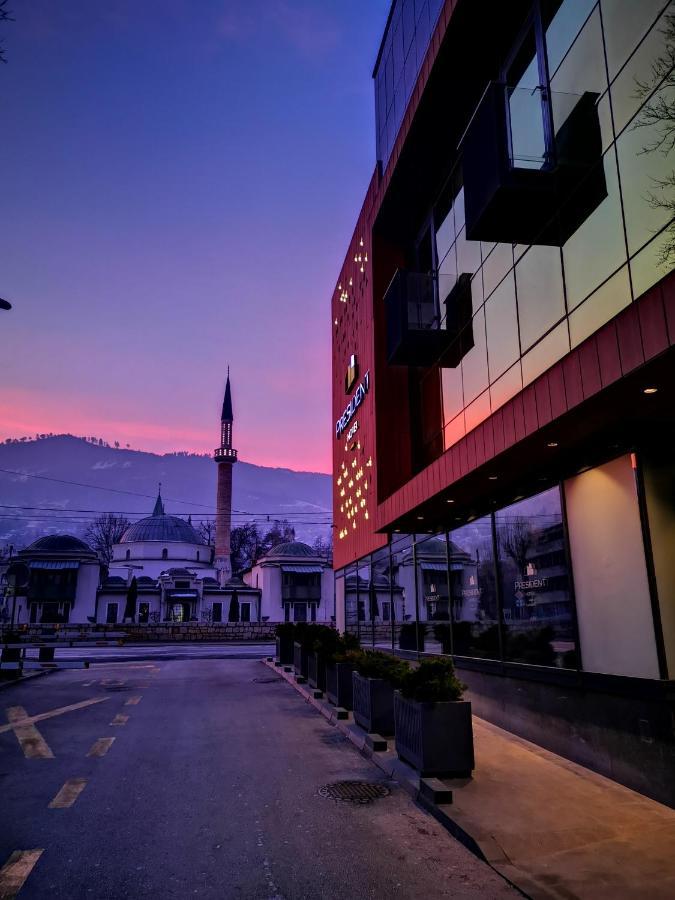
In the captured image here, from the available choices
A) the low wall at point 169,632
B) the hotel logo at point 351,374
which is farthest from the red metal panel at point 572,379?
the low wall at point 169,632

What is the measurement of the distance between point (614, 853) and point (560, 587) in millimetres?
5333

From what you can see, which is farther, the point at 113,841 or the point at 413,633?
the point at 413,633

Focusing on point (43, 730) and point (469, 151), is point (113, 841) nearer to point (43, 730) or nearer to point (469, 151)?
point (43, 730)

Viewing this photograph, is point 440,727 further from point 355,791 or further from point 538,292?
point 538,292

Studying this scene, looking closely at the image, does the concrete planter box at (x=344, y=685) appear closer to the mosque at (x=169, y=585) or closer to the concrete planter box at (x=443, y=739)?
the concrete planter box at (x=443, y=739)

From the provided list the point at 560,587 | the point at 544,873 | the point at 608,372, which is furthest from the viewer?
the point at 560,587

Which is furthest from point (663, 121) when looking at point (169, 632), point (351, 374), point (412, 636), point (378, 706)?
point (169, 632)

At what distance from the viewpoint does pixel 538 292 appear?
11828 mm

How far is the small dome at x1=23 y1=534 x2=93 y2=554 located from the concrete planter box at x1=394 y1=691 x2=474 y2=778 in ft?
221

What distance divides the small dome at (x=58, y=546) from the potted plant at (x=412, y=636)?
56.9 m

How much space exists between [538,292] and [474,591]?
23.8 ft

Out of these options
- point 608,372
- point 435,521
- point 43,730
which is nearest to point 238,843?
point 608,372

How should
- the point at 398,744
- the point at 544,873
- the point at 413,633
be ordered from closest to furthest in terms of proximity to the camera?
the point at 544,873 < the point at 398,744 < the point at 413,633

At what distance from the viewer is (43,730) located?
41.7ft
